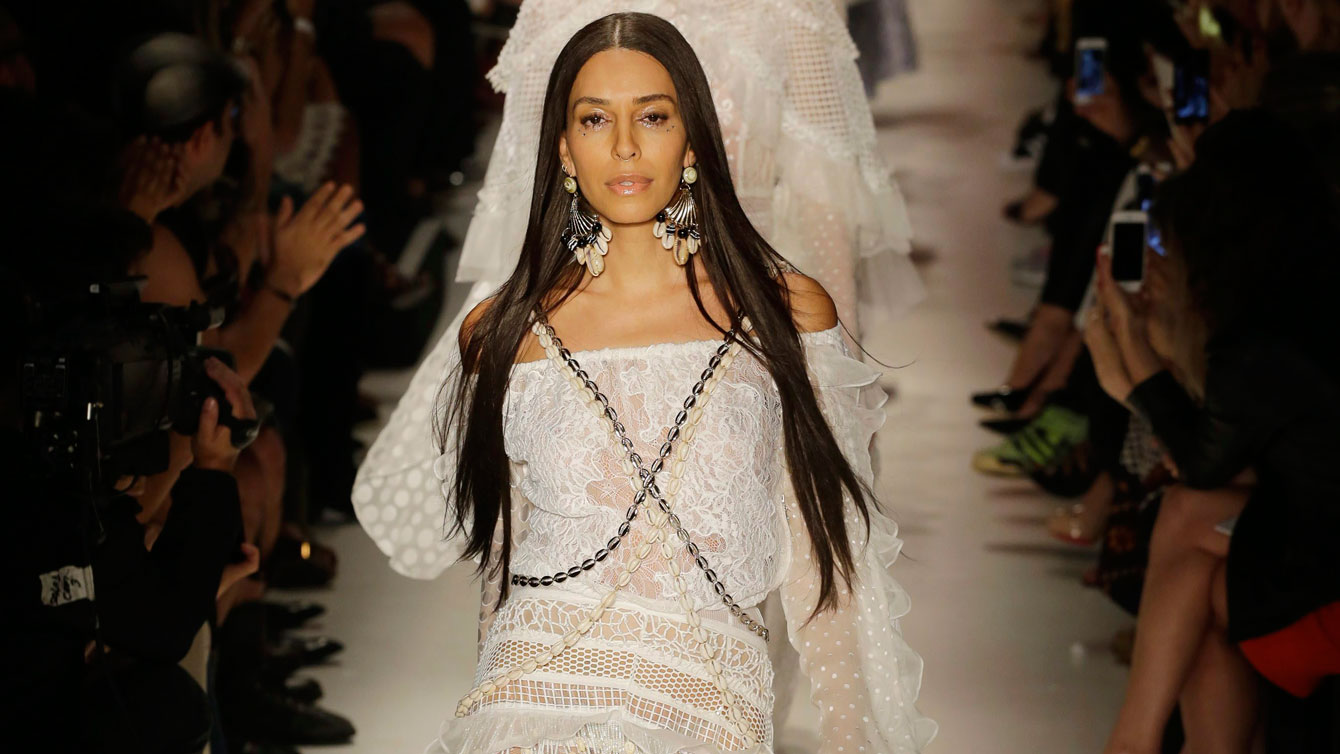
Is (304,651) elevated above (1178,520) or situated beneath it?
situated beneath

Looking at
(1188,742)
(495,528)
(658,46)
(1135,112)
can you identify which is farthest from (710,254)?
(1135,112)

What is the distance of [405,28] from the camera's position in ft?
23.5

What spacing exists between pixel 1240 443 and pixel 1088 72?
2.64 m

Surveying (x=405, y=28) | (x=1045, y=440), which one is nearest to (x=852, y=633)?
(x=1045, y=440)

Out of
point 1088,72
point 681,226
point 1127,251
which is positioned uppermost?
point 681,226

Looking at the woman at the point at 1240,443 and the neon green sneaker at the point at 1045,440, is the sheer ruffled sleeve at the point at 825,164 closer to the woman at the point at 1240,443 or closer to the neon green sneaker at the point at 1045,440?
the woman at the point at 1240,443

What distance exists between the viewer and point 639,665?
2.38 metres

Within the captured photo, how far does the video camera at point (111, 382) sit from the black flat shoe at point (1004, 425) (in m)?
3.44

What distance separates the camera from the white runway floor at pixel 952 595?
4.12 meters

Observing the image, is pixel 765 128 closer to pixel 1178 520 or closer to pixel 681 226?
pixel 681 226

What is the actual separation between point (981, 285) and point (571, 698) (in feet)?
17.3

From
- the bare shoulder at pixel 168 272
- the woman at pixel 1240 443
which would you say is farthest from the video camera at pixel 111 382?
the woman at pixel 1240 443

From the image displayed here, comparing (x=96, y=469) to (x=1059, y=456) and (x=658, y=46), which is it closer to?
(x=658, y=46)

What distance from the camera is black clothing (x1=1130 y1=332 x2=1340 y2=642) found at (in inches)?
130
